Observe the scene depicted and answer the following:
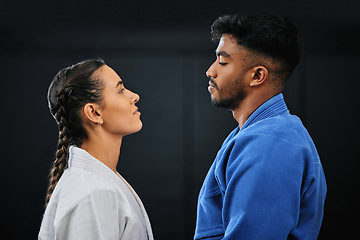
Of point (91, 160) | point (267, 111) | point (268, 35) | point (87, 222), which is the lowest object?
point (87, 222)

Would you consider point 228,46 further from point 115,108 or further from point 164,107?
point 164,107

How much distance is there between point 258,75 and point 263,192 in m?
0.33

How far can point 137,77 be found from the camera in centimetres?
271

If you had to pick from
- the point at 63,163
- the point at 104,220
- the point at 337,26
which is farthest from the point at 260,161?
the point at 337,26

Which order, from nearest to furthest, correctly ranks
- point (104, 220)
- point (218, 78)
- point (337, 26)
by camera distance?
point (104, 220)
point (218, 78)
point (337, 26)

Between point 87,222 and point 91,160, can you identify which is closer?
point 87,222

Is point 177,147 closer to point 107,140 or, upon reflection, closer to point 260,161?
point 107,140

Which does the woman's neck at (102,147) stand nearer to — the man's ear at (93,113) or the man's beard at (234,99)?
the man's ear at (93,113)

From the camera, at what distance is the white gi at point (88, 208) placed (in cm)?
97

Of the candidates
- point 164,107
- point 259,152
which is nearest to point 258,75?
point 259,152

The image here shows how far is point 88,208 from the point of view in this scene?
3.21 ft

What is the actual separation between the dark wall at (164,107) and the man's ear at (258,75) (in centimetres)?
158

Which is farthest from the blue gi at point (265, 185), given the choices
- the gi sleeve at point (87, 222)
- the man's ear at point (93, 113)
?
the man's ear at point (93, 113)

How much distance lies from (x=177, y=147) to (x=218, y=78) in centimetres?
162
